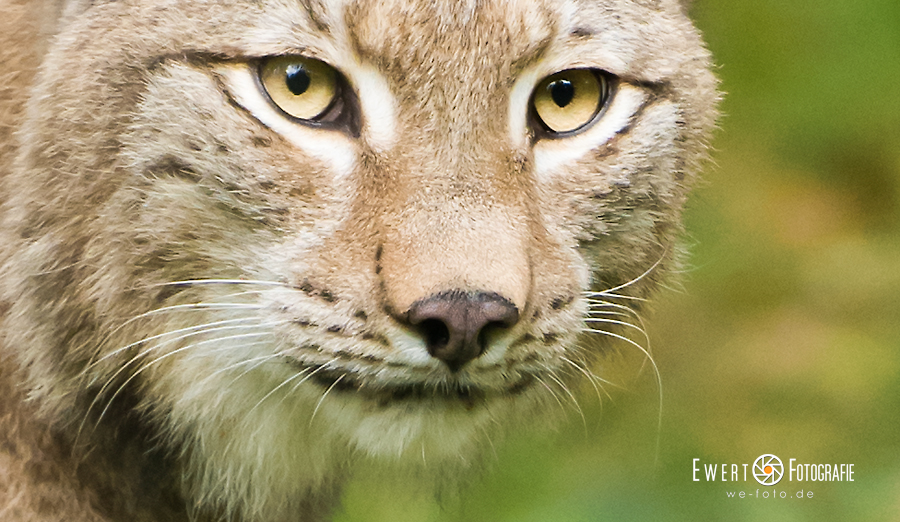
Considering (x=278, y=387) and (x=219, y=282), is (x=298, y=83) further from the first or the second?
(x=278, y=387)

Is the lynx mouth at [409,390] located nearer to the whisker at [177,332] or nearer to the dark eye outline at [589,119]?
the whisker at [177,332]

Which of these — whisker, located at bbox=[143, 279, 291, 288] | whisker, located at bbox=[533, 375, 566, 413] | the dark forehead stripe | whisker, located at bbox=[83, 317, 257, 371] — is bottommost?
whisker, located at bbox=[533, 375, 566, 413]

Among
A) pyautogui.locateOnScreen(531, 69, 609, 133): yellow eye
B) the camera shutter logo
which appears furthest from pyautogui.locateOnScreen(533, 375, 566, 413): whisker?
the camera shutter logo

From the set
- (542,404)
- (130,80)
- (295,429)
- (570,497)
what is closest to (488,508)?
(570,497)

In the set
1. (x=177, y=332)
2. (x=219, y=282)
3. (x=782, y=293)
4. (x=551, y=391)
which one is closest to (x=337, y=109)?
(x=219, y=282)

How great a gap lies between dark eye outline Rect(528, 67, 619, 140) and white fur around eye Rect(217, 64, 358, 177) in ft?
1.19

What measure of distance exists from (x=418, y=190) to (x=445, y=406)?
40 centimetres

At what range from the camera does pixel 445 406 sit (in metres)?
1.75

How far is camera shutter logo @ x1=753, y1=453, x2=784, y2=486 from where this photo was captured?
350 centimetres

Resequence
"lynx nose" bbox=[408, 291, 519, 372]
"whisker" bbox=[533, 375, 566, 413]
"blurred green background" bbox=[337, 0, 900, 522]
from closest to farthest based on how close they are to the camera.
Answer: "lynx nose" bbox=[408, 291, 519, 372] < "whisker" bbox=[533, 375, 566, 413] < "blurred green background" bbox=[337, 0, 900, 522]

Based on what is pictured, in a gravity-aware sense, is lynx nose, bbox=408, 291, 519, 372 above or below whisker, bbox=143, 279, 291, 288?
below

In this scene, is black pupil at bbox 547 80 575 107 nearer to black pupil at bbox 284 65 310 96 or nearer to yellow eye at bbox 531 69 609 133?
yellow eye at bbox 531 69 609 133

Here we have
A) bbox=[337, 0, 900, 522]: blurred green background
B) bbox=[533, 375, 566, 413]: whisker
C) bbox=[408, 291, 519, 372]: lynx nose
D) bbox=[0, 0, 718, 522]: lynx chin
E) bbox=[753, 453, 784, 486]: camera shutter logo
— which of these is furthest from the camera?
bbox=[337, 0, 900, 522]: blurred green background

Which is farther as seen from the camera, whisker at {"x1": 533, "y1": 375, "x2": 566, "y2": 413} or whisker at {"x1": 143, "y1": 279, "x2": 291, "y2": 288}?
whisker at {"x1": 533, "y1": 375, "x2": 566, "y2": 413}
